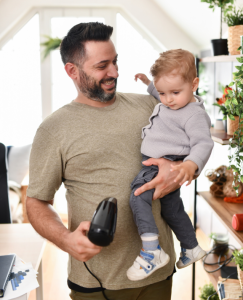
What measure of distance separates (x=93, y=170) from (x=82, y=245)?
33 cm

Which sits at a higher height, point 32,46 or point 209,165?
point 32,46

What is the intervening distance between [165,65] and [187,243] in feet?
2.39

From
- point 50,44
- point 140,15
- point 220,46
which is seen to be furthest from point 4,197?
point 140,15

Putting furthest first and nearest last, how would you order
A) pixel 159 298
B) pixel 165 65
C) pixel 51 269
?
pixel 51 269 < pixel 159 298 < pixel 165 65

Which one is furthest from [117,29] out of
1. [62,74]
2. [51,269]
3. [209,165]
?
[51,269]

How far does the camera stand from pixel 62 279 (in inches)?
120

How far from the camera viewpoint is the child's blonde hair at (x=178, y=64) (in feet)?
4.02

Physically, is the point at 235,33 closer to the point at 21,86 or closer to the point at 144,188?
the point at 144,188

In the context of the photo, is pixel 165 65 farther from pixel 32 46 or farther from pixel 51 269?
pixel 32 46

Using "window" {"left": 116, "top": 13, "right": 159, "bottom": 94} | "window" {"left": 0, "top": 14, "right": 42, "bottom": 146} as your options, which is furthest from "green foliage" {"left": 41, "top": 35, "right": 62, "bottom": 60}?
"window" {"left": 116, "top": 13, "right": 159, "bottom": 94}

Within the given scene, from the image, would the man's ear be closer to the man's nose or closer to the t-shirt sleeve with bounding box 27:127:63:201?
the man's nose

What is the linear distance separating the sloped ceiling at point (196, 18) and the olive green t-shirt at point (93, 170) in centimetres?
149

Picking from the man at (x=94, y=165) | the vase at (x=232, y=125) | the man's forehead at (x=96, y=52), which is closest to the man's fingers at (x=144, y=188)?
the man at (x=94, y=165)

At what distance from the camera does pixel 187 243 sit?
55.8 inches
